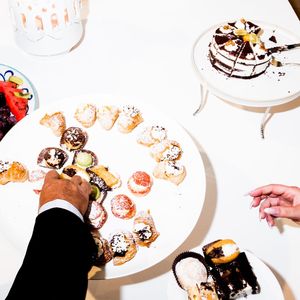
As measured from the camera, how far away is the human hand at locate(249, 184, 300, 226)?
0.97m

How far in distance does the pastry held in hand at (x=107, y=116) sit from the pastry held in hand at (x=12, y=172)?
0.25 metres

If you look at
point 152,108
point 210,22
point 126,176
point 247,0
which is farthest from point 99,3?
point 126,176

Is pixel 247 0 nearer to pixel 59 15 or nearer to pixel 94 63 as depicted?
pixel 94 63

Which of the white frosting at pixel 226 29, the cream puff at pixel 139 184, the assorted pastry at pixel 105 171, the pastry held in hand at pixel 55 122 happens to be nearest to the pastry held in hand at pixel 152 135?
the assorted pastry at pixel 105 171

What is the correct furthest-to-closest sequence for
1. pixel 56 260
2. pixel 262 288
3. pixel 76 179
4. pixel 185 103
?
pixel 185 103 → pixel 76 179 → pixel 262 288 → pixel 56 260

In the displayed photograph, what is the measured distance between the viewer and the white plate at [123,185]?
884mm

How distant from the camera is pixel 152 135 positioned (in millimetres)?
1039

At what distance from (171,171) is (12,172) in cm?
39

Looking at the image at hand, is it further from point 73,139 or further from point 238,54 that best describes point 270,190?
point 73,139

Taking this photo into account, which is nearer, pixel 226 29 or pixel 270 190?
pixel 270 190

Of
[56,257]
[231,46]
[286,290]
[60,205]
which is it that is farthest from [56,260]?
[231,46]

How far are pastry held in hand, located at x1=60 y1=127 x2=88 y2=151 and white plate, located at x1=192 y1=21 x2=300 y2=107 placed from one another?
0.40m

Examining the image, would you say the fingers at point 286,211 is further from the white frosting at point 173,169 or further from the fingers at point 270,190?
the white frosting at point 173,169

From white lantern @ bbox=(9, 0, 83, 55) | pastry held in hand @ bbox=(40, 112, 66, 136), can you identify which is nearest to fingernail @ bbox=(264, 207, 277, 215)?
pastry held in hand @ bbox=(40, 112, 66, 136)
